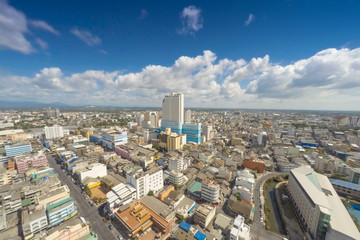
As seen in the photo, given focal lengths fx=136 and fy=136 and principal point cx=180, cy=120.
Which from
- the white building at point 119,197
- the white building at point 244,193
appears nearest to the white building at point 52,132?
the white building at point 119,197

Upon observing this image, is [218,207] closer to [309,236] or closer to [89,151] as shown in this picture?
[309,236]

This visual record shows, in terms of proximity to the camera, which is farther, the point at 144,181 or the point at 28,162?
the point at 28,162

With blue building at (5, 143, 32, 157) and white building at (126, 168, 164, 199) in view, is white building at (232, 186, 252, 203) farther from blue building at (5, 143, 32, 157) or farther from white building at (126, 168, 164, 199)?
blue building at (5, 143, 32, 157)

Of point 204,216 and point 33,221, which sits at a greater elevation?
point 33,221

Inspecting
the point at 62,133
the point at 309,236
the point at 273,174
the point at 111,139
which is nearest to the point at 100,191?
the point at 111,139

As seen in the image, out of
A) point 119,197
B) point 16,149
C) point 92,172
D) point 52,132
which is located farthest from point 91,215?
point 52,132

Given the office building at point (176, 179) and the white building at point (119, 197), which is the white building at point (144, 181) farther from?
the office building at point (176, 179)

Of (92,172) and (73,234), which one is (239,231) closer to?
(73,234)
